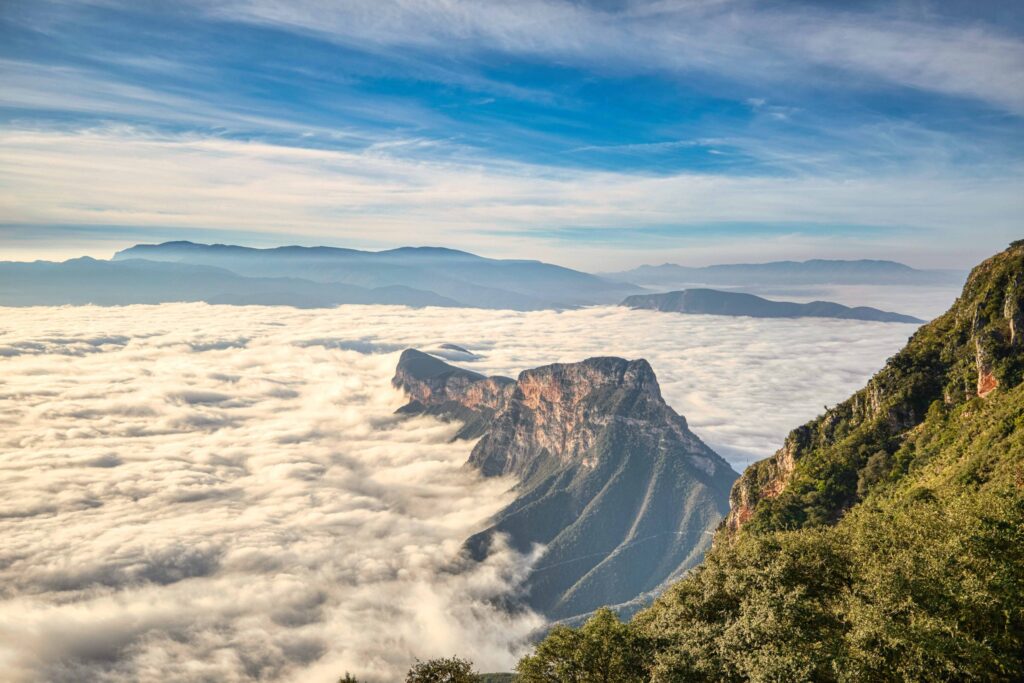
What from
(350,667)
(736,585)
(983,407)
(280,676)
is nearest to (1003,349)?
(983,407)

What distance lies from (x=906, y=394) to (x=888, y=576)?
2256 inches

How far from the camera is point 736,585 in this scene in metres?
49.2

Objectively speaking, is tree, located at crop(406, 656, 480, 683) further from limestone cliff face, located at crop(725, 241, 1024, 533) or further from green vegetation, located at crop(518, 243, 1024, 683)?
limestone cliff face, located at crop(725, 241, 1024, 533)

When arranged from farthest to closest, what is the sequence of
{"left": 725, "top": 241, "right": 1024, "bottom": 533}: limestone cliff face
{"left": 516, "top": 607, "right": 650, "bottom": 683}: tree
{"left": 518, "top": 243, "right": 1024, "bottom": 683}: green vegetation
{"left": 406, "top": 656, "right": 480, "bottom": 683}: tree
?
{"left": 725, "top": 241, "right": 1024, "bottom": 533}: limestone cliff face, {"left": 406, "top": 656, "right": 480, "bottom": 683}: tree, {"left": 516, "top": 607, "right": 650, "bottom": 683}: tree, {"left": 518, "top": 243, "right": 1024, "bottom": 683}: green vegetation

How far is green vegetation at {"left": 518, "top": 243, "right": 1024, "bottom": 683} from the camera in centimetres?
3431

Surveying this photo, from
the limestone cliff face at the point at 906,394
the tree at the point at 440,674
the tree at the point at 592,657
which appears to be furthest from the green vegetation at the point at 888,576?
the tree at the point at 440,674

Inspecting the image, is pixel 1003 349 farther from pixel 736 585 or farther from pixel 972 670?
pixel 972 670

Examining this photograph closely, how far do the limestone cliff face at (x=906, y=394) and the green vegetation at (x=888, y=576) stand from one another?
26 cm

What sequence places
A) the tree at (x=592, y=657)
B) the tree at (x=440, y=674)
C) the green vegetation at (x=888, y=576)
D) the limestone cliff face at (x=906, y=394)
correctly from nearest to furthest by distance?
1. the green vegetation at (x=888, y=576)
2. the tree at (x=592, y=657)
3. the tree at (x=440, y=674)
4. the limestone cliff face at (x=906, y=394)

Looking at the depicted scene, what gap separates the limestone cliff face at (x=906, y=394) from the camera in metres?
76.1

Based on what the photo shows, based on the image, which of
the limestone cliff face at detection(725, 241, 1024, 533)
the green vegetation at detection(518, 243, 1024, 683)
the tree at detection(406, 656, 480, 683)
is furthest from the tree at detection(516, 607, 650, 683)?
the limestone cliff face at detection(725, 241, 1024, 533)

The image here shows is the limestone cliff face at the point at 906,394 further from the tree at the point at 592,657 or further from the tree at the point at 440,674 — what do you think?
the tree at the point at 440,674

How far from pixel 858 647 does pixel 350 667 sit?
557ft

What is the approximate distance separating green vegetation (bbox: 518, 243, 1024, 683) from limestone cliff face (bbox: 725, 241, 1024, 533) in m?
0.26
